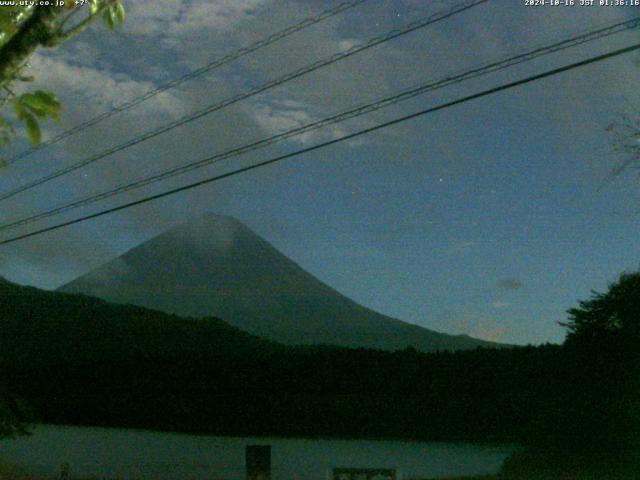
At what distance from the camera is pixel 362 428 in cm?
2228

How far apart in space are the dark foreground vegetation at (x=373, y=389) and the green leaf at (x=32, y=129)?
11668mm

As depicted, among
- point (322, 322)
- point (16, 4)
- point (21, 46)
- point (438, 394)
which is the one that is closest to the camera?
point (21, 46)

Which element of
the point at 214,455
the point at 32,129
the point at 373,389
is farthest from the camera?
the point at 373,389

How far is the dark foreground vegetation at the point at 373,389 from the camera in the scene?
59.3 ft

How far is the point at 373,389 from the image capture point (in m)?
22.2

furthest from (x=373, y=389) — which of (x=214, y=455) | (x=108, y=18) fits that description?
(x=108, y=18)

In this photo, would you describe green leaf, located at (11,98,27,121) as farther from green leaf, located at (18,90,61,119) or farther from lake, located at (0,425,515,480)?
lake, located at (0,425,515,480)

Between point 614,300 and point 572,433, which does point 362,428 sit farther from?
point 614,300

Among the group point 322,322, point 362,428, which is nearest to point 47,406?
point 362,428

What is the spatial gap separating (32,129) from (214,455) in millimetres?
19935

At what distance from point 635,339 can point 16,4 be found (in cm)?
1783

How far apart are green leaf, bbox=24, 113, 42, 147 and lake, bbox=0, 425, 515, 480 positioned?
14.6 m

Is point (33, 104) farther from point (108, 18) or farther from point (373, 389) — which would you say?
point (373, 389)

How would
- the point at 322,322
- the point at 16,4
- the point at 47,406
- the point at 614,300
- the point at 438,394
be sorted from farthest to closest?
the point at 322,322
the point at 47,406
the point at 438,394
the point at 614,300
the point at 16,4
